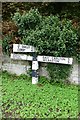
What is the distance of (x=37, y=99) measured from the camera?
4582 millimetres

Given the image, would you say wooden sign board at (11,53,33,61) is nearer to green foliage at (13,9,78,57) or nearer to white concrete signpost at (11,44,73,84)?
white concrete signpost at (11,44,73,84)

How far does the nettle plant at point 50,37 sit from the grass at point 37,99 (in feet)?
1.21

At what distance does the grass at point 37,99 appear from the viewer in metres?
4.25

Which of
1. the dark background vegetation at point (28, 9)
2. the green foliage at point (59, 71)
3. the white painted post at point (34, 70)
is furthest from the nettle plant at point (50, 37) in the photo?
the dark background vegetation at point (28, 9)

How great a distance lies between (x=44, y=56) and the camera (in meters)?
5.07

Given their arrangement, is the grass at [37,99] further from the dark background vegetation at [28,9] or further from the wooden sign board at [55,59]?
the dark background vegetation at [28,9]

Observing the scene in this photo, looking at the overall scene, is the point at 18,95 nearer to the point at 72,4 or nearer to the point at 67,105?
the point at 67,105

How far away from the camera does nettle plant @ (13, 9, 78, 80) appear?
5.01m

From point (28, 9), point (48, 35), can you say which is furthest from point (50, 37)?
point (28, 9)

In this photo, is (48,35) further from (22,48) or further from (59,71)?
(59,71)

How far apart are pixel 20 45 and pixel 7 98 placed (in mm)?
1111

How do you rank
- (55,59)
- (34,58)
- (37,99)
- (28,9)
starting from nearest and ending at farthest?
(37,99), (55,59), (34,58), (28,9)

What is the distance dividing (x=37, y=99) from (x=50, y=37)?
1232mm

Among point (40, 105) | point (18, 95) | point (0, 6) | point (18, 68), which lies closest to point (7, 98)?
point (18, 95)
